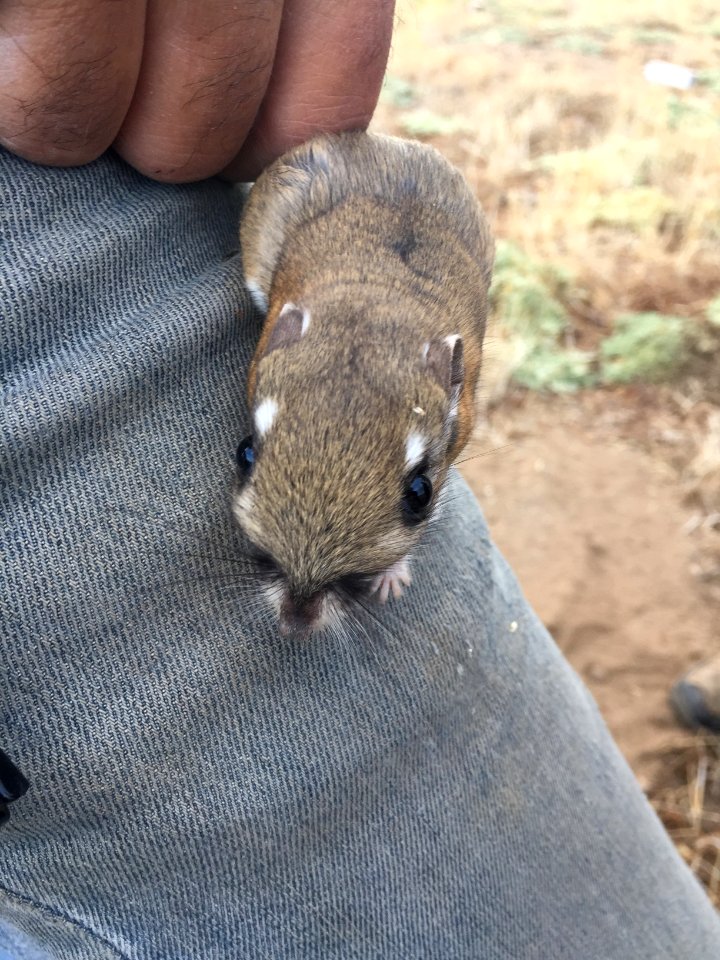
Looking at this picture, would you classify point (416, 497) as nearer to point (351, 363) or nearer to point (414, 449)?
point (414, 449)

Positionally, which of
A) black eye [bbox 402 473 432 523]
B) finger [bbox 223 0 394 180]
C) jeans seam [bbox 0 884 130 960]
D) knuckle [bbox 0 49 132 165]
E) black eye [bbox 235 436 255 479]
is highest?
knuckle [bbox 0 49 132 165]

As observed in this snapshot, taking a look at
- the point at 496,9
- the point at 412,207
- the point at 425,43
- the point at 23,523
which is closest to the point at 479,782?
the point at 23,523

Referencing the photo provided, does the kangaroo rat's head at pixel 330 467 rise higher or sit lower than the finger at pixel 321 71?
lower

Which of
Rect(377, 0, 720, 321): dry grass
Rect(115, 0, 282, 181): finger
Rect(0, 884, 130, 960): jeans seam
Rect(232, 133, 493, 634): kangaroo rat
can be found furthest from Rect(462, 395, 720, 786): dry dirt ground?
Rect(0, 884, 130, 960): jeans seam

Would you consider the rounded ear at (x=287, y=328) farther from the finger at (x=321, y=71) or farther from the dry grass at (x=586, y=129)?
the dry grass at (x=586, y=129)

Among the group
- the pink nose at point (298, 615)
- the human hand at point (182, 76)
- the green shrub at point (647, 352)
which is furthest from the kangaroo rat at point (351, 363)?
the green shrub at point (647, 352)

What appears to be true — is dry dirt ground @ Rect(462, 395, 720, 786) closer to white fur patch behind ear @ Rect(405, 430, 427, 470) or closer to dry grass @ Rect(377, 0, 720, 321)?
dry grass @ Rect(377, 0, 720, 321)
